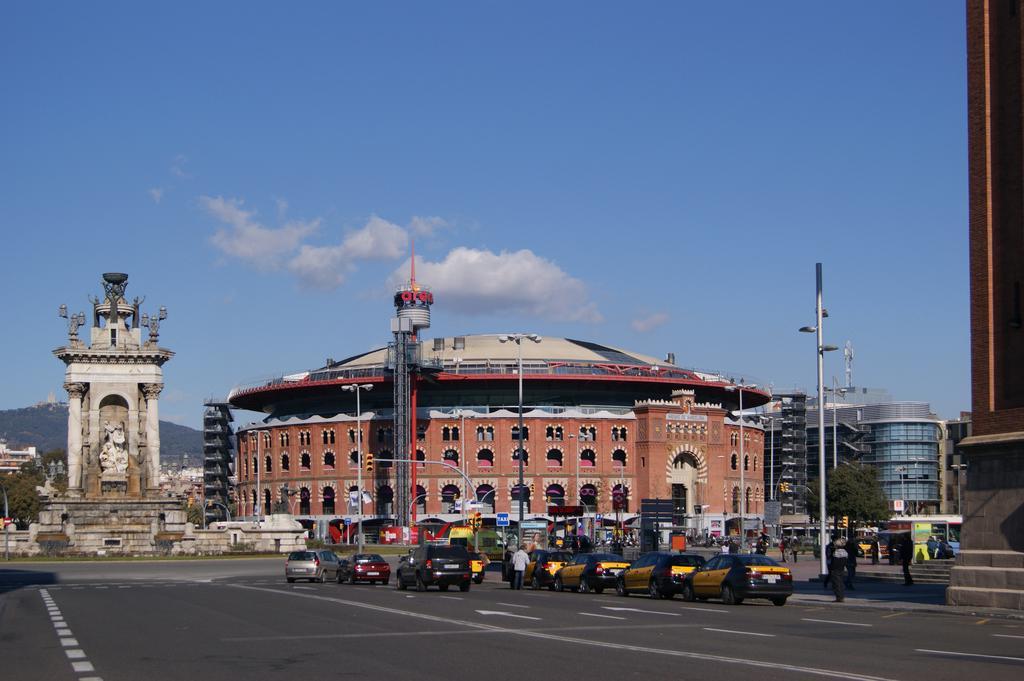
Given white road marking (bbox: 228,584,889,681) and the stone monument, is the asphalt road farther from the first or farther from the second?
the stone monument

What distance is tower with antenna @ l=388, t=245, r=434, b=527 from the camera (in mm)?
124438

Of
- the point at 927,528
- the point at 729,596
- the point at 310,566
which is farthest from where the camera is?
the point at 927,528

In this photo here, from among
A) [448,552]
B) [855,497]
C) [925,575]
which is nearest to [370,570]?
[448,552]

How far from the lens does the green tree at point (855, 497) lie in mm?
130500

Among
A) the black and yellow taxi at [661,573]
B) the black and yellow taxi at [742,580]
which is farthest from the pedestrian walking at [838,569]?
the black and yellow taxi at [661,573]

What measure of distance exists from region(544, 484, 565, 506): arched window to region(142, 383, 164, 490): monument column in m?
53.7

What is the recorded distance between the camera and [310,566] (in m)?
55.0

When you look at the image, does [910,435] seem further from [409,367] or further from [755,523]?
[409,367]

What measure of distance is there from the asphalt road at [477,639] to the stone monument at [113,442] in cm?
3979

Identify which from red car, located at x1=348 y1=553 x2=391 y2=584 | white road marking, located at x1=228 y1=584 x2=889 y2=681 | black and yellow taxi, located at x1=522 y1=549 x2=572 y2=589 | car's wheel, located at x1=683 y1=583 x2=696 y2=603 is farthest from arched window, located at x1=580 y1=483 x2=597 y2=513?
white road marking, located at x1=228 y1=584 x2=889 y2=681

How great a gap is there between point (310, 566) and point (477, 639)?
31.8 m

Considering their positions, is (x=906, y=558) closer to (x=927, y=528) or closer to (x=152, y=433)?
(x=927, y=528)

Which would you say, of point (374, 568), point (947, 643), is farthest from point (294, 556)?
point (947, 643)

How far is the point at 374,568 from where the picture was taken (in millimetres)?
53062
